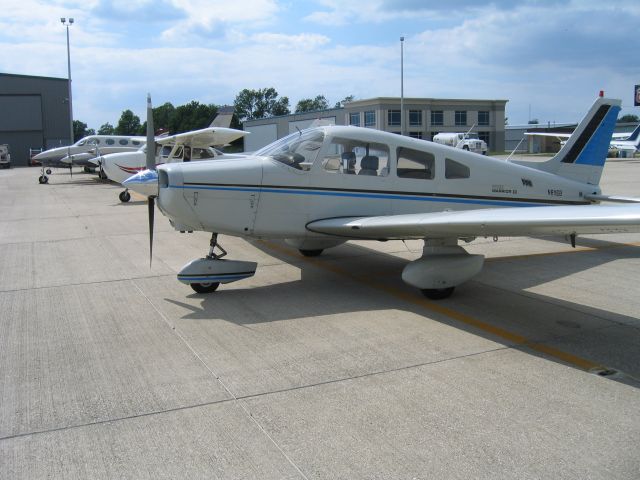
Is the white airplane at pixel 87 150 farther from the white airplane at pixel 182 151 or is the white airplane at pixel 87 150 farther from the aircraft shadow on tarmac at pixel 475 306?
the aircraft shadow on tarmac at pixel 475 306

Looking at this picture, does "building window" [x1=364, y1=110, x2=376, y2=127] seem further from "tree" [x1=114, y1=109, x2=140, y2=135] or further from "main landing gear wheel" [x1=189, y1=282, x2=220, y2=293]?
"tree" [x1=114, y1=109, x2=140, y2=135]

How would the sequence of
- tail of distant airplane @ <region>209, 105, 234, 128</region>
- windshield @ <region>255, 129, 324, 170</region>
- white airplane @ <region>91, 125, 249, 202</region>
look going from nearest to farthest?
windshield @ <region>255, 129, 324, 170</region> < white airplane @ <region>91, 125, 249, 202</region> < tail of distant airplane @ <region>209, 105, 234, 128</region>

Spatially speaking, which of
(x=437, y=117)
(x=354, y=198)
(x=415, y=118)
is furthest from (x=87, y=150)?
(x=437, y=117)

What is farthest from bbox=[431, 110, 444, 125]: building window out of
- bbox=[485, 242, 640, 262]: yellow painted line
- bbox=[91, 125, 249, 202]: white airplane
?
bbox=[485, 242, 640, 262]: yellow painted line

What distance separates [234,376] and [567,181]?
279 inches

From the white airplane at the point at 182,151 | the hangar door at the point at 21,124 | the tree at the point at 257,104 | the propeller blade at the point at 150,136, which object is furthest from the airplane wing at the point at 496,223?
the tree at the point at 257,104

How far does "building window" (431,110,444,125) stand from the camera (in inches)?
2861

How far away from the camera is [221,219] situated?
7172mm

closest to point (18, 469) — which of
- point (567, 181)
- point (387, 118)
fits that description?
point (567, 181)

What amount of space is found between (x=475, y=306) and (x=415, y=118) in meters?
66.7

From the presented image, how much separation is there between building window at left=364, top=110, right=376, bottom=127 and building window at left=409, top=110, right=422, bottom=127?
5.41 meters

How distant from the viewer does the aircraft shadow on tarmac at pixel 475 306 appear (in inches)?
220

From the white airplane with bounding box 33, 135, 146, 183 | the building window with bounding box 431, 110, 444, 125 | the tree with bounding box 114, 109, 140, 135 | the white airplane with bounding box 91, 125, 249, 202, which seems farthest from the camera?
the tree with bounding box 114, 109, 140, 135

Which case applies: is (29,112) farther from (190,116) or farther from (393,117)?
(393,117)
